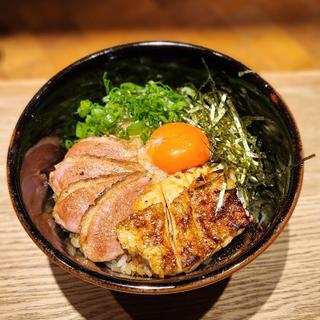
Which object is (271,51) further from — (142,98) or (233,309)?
(233,309)

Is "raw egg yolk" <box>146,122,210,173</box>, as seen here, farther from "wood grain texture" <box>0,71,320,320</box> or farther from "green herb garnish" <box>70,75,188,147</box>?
"wood grain texture" <box>0,71,320,320</box>

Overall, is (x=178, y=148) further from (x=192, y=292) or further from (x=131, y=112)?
(x=192, y=292)

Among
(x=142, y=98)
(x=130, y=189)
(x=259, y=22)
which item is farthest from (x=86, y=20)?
(x=130, y=189)

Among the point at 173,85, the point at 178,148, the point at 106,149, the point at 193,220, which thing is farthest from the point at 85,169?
the point at 173,85

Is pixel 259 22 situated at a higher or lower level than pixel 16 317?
higher

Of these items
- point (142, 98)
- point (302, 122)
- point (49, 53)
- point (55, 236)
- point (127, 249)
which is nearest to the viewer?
point (127, 249)

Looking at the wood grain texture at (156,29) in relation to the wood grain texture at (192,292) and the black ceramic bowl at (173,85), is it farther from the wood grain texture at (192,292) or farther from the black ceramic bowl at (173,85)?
the wood grain texture at (192,292)
